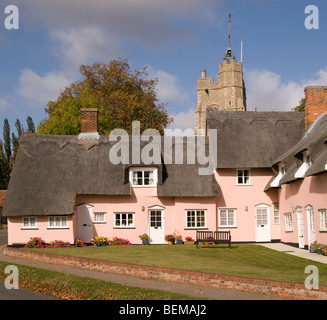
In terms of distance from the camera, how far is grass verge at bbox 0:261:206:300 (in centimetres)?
1381

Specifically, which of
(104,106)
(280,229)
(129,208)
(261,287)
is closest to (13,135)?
(104,106)

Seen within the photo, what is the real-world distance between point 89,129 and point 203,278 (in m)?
20.7

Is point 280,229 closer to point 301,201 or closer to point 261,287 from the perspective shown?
point 301,201

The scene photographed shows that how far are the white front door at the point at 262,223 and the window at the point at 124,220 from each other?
27.8 ft

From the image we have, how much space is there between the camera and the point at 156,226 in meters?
31.3

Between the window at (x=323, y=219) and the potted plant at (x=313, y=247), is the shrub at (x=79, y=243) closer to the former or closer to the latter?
the potted plant at (x=313, y=247)

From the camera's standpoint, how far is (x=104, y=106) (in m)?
51.9

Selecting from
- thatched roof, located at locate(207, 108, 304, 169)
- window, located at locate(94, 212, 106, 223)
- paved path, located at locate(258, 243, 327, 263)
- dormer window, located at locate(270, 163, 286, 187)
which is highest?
thatched roof, located at locate(207, 108, 304, 169)

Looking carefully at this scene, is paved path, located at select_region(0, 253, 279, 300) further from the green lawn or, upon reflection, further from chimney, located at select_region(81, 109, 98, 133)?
chimney, located at select_region(81, 109, 98, 133)

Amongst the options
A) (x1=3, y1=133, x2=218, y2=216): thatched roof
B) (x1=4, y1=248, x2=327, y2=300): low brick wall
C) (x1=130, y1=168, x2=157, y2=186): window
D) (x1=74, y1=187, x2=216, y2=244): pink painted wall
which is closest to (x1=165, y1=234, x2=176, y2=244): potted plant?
(x1=74, y1=187, x2=216, y2=244): pink painted wall

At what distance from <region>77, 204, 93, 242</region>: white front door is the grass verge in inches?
464

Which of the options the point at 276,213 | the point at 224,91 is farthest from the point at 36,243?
the point at 224,91

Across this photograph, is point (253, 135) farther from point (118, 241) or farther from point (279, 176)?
point (118, 241)
